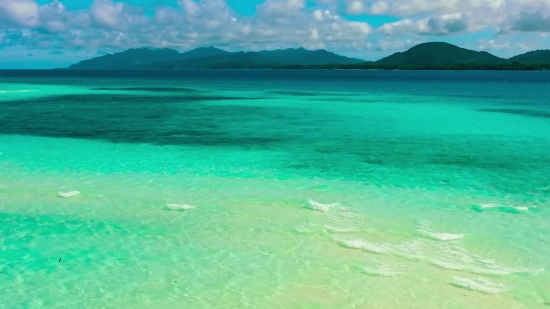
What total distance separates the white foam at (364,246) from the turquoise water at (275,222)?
5cm

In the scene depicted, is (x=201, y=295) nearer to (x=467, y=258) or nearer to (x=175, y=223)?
(x=175, y=223)

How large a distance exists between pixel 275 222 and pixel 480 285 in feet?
18.6

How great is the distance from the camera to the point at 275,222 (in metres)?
13.4

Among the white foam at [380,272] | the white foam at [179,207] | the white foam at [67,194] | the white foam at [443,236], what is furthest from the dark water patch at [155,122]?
the white foam at [380,272]

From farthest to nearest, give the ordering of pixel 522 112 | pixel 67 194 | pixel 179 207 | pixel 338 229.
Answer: pixel 522 112 < pixel 67 194 < pixel 179 207 < pixel 338 229

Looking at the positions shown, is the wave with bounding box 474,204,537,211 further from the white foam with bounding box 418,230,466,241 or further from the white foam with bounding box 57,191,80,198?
the white foam with bounding box 57,191,80,198

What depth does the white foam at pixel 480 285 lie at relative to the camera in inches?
374

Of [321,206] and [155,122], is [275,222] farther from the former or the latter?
[155,122]

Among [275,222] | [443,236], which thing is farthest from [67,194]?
[443,236]

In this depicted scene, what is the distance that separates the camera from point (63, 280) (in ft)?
32.4

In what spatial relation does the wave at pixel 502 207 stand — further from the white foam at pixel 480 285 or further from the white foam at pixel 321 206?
the white foam at pixel 480 285

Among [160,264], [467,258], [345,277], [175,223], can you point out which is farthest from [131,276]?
[467,258]

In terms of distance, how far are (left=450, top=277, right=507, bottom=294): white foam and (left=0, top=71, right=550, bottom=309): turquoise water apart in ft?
0.14

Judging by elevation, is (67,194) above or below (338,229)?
above
